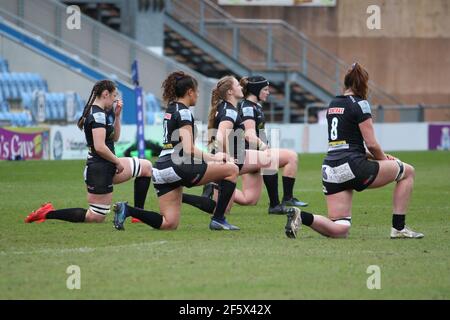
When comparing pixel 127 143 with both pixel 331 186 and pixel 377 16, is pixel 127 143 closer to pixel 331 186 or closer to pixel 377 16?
pixel 377 16

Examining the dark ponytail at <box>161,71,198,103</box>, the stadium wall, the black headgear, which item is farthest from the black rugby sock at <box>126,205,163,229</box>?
the stadium wall

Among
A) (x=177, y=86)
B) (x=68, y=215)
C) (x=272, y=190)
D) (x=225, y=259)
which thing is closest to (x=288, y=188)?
(x=272, y=190)

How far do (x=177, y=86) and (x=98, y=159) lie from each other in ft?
5.05

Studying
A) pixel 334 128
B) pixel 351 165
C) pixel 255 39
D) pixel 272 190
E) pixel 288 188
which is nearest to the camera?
pixel 351 165

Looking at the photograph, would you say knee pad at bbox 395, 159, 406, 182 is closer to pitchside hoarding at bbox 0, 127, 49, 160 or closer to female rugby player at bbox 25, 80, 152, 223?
female rugby player at bbox 25, 80, 152, 223

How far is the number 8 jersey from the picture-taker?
11492mm

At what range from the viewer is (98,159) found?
13391mm

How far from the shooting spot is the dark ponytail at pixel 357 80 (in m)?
11.5

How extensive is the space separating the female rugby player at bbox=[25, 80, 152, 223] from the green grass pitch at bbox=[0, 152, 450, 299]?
215 mm

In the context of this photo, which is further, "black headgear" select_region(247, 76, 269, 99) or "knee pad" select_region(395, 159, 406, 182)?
"black headgear" select_region(247, 76, 269, 99)

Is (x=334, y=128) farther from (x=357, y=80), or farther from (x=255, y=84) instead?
(x=255, y=84)

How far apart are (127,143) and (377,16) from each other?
15.1 metres
